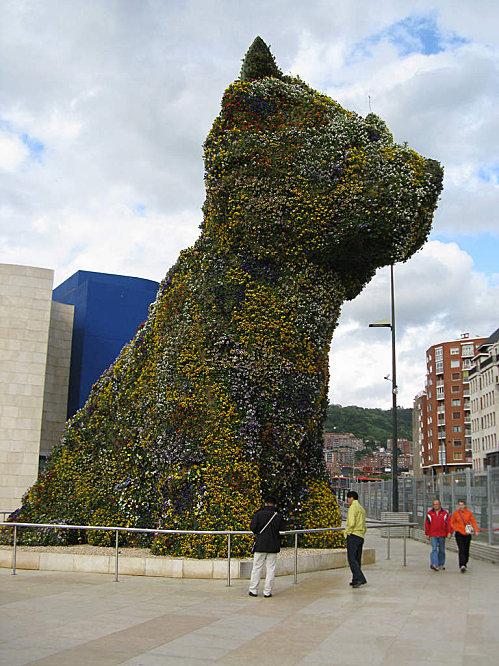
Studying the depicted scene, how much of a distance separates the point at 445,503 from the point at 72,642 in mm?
14875

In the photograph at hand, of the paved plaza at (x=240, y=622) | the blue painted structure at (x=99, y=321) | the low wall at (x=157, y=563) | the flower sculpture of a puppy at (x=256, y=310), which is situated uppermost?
the blue painted structure at (x=99, y=321)

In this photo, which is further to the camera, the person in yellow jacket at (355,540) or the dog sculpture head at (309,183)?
the dog sculpture head at (309,183)

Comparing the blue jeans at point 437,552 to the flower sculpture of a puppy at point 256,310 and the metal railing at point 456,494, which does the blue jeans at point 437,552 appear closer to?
the flower sculpture of a puppy at point 256,310

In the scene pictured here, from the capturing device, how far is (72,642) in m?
6.43

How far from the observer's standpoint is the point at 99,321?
31.7 metres

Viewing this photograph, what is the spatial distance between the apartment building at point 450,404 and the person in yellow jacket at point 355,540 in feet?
275

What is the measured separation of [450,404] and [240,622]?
297 feet

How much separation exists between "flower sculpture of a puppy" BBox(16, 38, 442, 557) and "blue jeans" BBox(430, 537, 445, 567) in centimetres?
210

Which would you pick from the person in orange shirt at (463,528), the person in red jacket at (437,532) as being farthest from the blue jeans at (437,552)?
the person in orange shirt at (463,528)

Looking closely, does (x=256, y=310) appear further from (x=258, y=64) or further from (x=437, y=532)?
(x=437, y=532)

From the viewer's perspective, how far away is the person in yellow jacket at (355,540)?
10.4 meters

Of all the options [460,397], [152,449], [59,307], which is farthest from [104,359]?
[460,397]

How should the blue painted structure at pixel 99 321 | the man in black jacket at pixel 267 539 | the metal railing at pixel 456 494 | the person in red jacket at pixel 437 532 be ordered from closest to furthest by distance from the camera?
1. the man in black jacket at pixel 267 539
2. the person in red jacket at pixel 437 532
3. the metal railing at pixel 456 494
4. the blue painted structure at pixel 99 321

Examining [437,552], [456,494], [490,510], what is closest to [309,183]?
[437,552]
